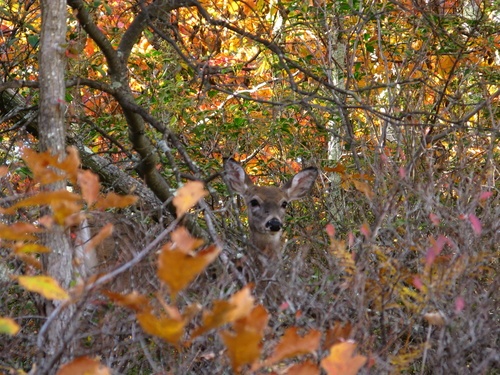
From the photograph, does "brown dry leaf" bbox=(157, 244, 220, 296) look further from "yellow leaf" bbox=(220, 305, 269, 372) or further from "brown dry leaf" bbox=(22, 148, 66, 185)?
"brown dry leaf" bbox=(22, 148, 66, 185)

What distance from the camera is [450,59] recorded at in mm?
7734

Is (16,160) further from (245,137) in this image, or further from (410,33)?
(410,33)

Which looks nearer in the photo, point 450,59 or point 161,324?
point 161,324

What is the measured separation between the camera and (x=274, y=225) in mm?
7605

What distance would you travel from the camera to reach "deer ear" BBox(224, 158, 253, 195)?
8.03m

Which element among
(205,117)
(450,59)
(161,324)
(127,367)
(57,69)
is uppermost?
(450,59)

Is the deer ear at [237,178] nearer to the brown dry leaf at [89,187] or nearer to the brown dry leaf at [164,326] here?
the brown dry leaf at [89,187]

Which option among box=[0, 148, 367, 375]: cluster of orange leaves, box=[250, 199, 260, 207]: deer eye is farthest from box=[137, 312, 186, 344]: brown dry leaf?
box=[250, 199, 260, 207]: deer eye

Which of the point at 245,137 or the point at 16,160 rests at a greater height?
the point at 245,137

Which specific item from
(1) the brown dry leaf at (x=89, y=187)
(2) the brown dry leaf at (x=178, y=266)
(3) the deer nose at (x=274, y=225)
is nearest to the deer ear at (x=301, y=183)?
(3) the deer nose at (x=274, y=225)

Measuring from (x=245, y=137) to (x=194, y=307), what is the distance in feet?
21.6

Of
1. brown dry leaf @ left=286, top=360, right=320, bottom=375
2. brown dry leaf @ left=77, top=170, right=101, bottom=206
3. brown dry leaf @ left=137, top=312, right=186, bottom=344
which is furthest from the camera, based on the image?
brown dry leaf @ left=77, top=170, right=101, bottom=206

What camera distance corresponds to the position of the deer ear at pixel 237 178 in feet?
26.4

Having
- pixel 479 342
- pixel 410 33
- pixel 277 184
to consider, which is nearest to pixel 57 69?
pixel 479 342
